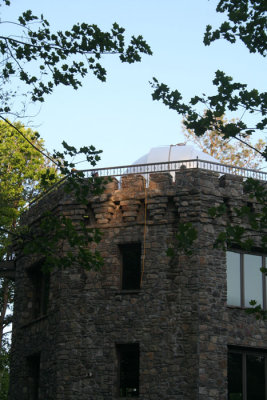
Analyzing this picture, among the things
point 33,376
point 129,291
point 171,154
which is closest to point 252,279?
point 129,291

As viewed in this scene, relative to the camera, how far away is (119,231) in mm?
23281

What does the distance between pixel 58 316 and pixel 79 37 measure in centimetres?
991

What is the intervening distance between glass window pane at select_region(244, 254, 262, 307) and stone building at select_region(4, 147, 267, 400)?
3cm

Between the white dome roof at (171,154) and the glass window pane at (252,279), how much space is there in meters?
5.33

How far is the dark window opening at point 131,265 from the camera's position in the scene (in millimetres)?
22812

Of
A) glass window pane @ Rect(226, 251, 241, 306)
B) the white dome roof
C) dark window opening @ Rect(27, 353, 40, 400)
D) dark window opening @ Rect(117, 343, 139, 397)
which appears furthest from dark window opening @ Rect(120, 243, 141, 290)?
the white dome roof

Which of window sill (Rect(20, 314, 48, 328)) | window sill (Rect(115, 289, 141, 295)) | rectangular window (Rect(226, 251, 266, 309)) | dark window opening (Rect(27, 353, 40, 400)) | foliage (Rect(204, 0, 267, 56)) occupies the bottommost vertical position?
dark window opening (Rect(27, 353, 40, 400))

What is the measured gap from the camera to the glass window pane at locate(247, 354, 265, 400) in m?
21.9

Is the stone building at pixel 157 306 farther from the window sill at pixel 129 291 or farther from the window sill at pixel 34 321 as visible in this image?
the window sill at pixel 34 321

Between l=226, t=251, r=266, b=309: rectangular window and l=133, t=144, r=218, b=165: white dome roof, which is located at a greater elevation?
l=133, t=144, r=218, b=165: white dome roof

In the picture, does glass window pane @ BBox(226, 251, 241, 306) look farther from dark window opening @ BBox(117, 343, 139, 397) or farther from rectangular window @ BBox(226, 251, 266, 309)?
dark window opening @ BBox(117, 343, 139, 397)

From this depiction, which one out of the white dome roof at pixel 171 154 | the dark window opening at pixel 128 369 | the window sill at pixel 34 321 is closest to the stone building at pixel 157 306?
the dark window opening at pixel 128 369

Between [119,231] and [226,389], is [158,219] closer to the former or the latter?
[119,231]

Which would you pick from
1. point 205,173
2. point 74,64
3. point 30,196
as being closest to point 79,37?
point 74,64
